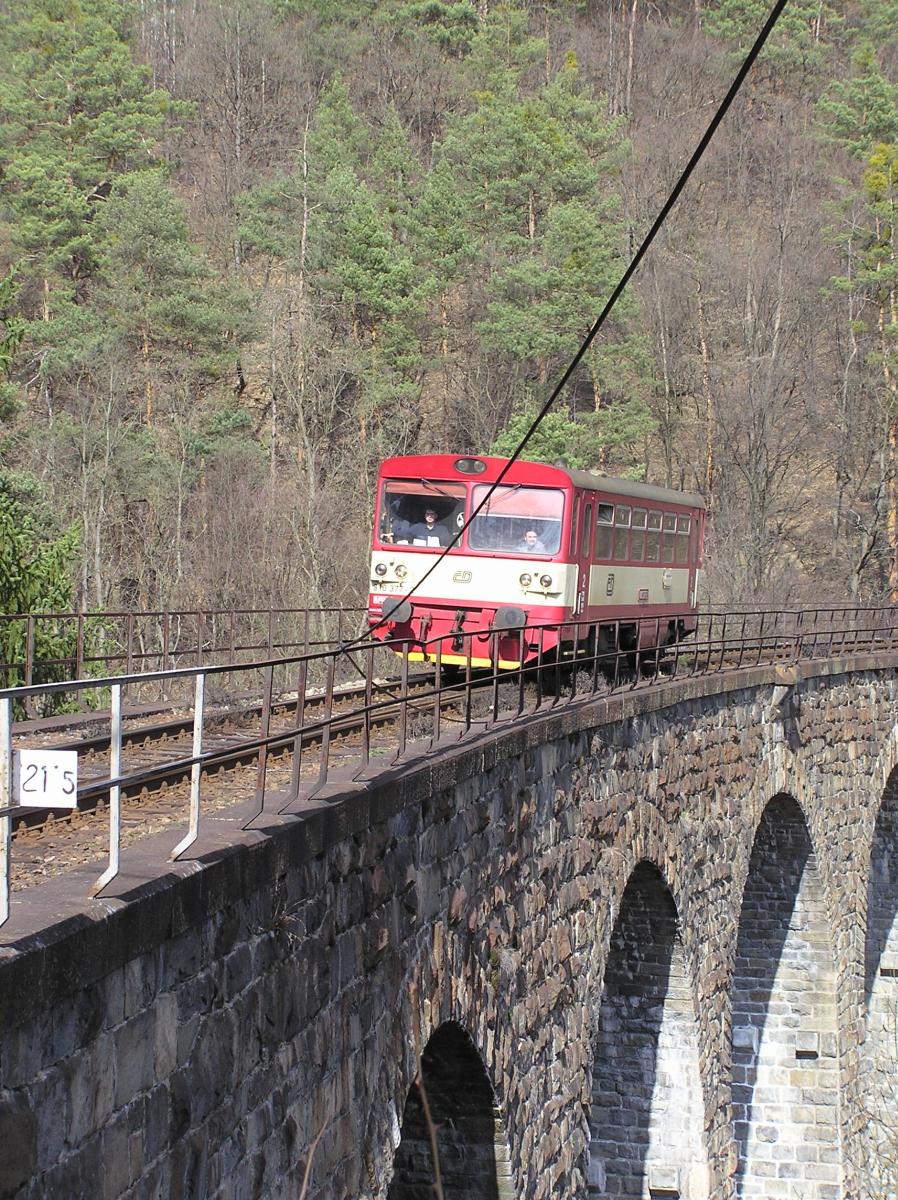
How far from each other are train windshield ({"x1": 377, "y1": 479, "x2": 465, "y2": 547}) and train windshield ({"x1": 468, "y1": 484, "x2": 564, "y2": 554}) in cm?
24

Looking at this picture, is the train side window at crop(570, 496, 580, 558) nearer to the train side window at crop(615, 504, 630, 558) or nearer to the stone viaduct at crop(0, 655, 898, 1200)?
the train side window at crop(615, 504, 630, 558)

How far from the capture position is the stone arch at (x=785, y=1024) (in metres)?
18.8

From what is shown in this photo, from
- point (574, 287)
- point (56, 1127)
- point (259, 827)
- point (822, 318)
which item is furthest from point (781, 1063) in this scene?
point (822, 318)

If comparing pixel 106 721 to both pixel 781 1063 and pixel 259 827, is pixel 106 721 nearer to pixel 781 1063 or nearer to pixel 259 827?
pixel 259 827

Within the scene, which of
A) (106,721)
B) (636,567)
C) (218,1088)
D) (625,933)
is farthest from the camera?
(636,567)

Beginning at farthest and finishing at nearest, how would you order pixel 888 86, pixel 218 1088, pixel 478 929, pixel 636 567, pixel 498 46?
pixel 498 46 < pixel 888 86 < pixel 636 567 < pixel 478 929 < pixel 218 1088

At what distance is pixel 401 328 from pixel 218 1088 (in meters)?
36.2

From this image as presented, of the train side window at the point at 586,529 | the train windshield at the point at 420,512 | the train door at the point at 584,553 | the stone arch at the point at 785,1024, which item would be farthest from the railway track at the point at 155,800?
the stone arch at the point at 785,1024

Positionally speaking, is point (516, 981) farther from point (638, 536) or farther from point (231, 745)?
point (638, 536)

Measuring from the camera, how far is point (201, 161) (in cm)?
5338

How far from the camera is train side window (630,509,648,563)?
57.5 feet

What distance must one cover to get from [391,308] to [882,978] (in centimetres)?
2230

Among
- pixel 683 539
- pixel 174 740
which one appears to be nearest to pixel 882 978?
pixel 683 539

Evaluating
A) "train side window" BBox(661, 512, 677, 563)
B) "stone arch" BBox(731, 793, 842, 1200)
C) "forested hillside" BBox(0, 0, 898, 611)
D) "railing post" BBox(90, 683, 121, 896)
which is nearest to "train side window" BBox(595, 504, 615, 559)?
"train side window" BBox(661, 512, 677, 563)
